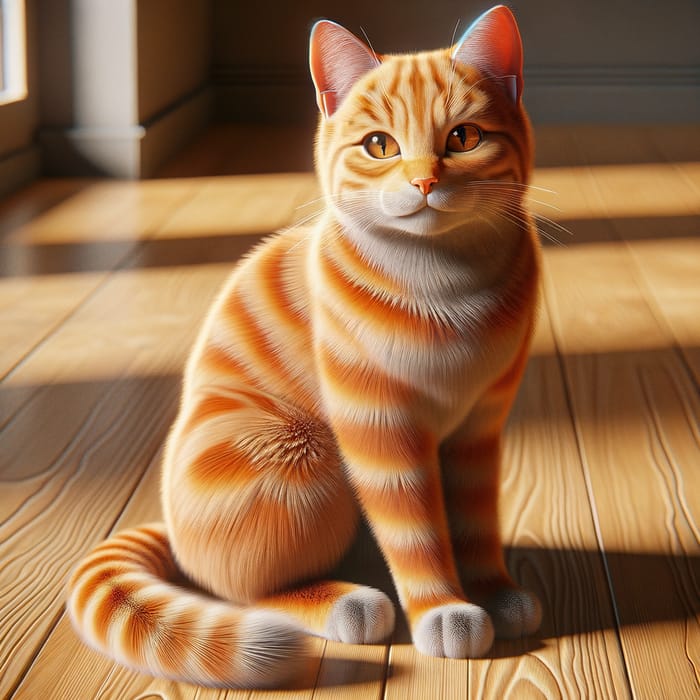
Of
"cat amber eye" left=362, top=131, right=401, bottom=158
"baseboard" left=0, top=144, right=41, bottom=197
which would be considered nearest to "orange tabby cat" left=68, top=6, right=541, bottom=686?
"cat amber eye" left=362, top=131, right=401, bottom=158

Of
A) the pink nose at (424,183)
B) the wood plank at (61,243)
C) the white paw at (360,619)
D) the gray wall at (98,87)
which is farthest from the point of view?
the gray wall at (98,87)

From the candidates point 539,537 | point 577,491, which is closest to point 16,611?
point 539,537

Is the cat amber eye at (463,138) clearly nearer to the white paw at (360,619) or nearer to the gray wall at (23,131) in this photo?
the white paw at (360,619)

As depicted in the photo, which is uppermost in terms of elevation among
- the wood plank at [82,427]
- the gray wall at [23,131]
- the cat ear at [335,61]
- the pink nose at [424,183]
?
the cat ear at [335,61]

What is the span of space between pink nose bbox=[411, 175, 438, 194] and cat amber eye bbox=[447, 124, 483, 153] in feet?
0.11

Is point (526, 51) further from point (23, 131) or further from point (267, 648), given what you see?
point (267, 648)

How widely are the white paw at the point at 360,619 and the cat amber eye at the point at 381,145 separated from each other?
349mm

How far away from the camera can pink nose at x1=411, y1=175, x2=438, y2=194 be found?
2.16 ft

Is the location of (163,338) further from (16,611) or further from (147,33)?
(147,33)

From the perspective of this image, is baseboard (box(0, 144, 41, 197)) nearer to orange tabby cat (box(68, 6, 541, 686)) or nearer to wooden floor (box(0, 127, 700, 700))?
wooden floor (box(0, 127, 700, 700))

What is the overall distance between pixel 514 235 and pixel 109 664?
461mm

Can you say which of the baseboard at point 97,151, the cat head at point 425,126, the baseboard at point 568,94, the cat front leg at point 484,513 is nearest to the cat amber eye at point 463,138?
the cat head at point 425,126

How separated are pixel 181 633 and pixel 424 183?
37 cm

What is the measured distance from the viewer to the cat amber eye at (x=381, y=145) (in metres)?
0.68
